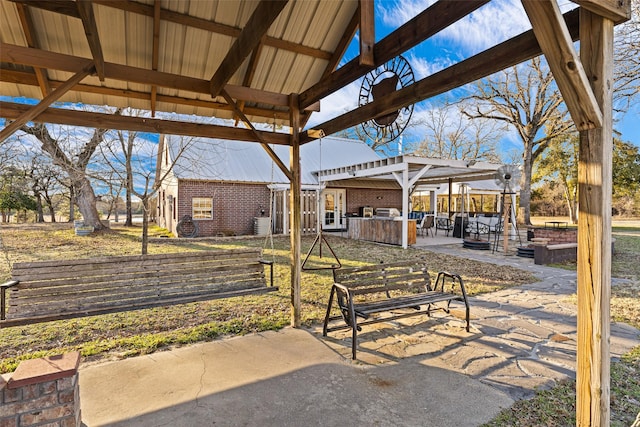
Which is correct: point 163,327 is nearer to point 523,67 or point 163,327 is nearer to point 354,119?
point 354,119

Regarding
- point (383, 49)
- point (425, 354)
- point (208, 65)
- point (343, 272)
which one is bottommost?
point (425, 354)

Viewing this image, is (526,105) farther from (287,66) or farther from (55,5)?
(55,5)

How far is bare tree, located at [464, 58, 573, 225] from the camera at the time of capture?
67.3 ft

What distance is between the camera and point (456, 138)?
105ft

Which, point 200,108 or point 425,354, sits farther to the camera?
point 200,108

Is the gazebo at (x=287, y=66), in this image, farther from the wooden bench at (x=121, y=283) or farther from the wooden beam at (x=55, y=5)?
the wooden bench at (x=121, y=283)

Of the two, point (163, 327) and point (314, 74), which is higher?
point (314, 74)

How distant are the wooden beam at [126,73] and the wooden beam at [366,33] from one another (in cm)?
183

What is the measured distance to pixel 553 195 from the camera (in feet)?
109

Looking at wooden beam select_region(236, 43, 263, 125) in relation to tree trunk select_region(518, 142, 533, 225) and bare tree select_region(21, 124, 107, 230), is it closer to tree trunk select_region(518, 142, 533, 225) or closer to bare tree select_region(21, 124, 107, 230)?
bare tree select_region(21, 124, 107, 230)

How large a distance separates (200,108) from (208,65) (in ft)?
3.25

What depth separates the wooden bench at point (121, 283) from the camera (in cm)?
353

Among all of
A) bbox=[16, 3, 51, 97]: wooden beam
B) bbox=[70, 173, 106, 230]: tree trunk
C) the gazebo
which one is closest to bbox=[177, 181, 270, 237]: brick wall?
bbox=[70, 173, 106, 230]: tree trunk

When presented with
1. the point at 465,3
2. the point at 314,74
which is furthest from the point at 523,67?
the point at 465,3
